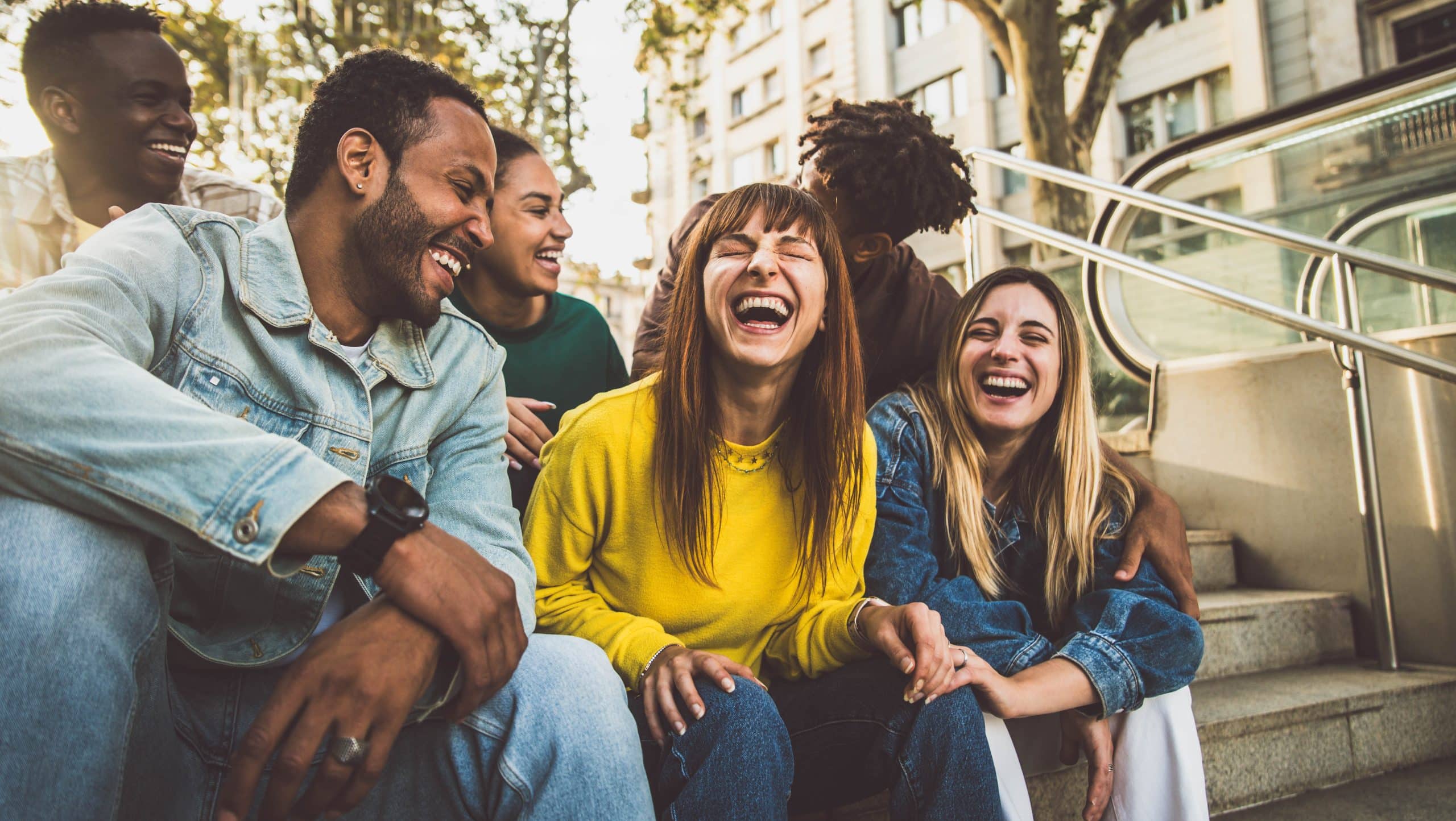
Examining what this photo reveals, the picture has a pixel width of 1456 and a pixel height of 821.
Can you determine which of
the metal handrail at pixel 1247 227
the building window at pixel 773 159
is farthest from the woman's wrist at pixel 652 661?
the building window at pixel 773 159

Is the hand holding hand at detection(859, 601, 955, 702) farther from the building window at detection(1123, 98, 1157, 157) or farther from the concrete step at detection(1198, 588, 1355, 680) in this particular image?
the building window at detection(1123, 98, 1157, 157)

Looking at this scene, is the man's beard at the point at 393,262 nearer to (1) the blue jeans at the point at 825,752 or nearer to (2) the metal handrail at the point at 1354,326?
(1) the blue jeans at the point at 825,752

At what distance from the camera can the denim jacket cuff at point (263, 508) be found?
1.09 m

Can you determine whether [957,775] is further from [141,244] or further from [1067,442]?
[141,244]

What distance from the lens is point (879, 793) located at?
77.1 inches

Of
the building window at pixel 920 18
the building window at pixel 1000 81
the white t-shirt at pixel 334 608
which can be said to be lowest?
the white t-shirt at pixel 334 608

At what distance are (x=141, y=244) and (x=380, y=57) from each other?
0.67 meters

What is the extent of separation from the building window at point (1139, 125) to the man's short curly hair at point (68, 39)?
18.2m

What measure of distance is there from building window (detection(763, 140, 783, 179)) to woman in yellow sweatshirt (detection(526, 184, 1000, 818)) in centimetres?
2545

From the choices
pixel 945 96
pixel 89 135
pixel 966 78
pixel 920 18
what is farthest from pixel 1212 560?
pixel 920 18

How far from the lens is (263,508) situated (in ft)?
3.60

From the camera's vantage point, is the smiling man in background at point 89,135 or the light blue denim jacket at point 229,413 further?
the smiling man in background at point 89,135

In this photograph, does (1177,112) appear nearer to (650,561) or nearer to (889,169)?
(889,169)

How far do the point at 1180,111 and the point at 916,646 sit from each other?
18574 millimetres
